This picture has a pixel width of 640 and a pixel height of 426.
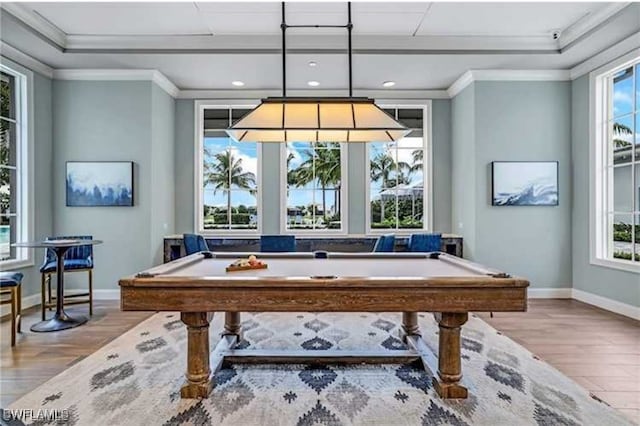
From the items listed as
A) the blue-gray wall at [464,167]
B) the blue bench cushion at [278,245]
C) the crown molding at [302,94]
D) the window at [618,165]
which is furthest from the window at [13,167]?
the window at [618,165]

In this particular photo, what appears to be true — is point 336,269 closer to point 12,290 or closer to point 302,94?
point 12,290

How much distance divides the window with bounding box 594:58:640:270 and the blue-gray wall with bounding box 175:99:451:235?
6.68 ft

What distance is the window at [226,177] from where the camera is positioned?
6340 millimetres

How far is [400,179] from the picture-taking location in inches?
251

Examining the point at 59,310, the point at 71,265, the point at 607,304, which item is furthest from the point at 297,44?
the point at 607,304

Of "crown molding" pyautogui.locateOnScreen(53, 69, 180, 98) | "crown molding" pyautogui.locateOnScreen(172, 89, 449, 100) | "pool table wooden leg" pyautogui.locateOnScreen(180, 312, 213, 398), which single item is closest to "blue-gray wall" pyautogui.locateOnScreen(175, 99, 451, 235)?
"crown molding" pyautogui.locateOnScreen(172, 89, 449, 100)

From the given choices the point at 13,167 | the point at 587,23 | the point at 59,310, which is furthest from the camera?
the point at 13,167

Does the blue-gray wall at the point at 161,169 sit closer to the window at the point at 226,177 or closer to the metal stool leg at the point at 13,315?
the window at the point at 226,177

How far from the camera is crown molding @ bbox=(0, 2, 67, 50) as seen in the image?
12.6ft

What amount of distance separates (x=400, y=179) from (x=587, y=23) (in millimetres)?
3131

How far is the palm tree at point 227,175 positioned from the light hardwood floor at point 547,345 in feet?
8.02

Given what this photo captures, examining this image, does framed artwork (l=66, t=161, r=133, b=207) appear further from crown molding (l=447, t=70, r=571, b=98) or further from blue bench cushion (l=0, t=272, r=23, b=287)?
crown molding (l=447, t=70, r=571, b=98)

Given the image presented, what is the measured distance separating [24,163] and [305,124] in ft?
13.8

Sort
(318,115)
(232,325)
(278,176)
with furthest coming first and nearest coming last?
(278,176) < (232,325) < (318,115)
